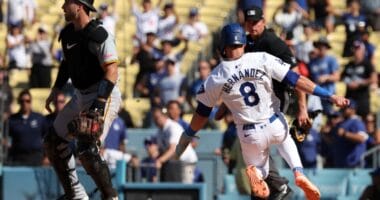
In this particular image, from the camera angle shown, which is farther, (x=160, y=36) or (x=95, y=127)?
(x=160, y=36)

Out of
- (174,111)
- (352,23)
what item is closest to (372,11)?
(352,23)

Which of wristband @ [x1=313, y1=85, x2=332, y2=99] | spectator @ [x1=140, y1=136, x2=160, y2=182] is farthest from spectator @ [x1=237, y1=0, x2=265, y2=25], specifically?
spectator @ [x1=140, y1=136, x2=160, y2=182]

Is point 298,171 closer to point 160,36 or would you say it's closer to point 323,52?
point 323,52

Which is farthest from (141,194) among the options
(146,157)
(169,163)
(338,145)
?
(338,145)

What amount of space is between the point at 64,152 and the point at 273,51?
88.6 inches

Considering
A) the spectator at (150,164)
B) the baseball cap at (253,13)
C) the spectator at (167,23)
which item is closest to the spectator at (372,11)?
the spectator at (167,23)

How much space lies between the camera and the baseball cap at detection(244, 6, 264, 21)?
477 inches

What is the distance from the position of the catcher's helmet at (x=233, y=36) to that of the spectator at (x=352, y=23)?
35.8 feet

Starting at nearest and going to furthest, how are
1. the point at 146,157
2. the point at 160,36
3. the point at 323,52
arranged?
the point at 146,157
the point at 323,52
the point at 160,36

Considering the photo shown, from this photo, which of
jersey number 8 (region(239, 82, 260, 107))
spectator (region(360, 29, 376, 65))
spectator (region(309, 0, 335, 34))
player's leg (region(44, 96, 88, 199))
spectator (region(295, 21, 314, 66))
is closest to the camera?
jersey number 8 (region(239, 82, 260, 107))

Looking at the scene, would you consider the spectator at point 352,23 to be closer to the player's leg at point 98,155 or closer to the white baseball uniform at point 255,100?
the white baseball uniform at point 255,100

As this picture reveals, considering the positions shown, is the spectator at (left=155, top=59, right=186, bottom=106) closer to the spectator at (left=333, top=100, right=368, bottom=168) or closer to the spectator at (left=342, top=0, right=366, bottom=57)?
the spectator at (left=333, top=100, right=368, bottom=168)

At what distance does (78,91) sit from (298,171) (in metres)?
2.20

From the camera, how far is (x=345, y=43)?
74.7 feet
